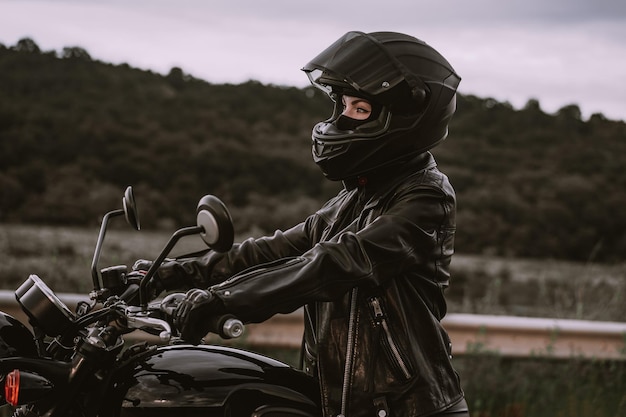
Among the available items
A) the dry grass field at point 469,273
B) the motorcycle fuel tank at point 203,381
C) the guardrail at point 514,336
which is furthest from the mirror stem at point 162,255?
the dry grass field at point 469,273

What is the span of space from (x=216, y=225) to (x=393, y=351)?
710mm

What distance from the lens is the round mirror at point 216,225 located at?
201 centimetres

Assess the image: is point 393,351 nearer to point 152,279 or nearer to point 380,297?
point 380,297

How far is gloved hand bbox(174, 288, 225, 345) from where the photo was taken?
207 centimetres

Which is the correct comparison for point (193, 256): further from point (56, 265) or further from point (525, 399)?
point (56, 265)

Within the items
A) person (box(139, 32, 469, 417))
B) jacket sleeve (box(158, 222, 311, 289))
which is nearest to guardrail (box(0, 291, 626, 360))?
jacket sleeve (box(158, 222, 311, 289))

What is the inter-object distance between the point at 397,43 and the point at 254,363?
1101 mm

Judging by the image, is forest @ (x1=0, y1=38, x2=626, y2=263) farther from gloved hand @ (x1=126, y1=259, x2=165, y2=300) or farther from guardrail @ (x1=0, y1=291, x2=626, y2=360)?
gloved hand @ (x1=126, y1=259, x2=165, y2=300)

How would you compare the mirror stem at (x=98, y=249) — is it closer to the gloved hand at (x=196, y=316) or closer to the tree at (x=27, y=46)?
the gloved hand at (x=196, y=316)

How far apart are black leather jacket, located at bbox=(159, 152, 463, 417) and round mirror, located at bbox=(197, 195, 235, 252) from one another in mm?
189

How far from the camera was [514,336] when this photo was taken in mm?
4758

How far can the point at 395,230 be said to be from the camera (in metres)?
2.40

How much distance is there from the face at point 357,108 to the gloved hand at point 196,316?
84cm

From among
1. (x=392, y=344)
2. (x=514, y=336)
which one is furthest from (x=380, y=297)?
(x=514, y=336)
